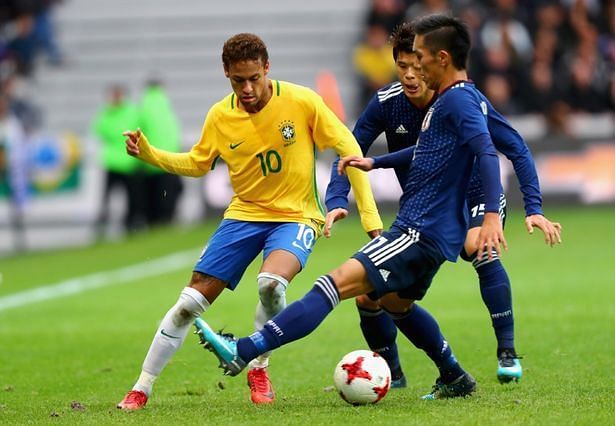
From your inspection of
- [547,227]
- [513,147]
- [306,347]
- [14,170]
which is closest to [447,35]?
[513,147]

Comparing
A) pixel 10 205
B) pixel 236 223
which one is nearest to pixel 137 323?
pixel 236 223

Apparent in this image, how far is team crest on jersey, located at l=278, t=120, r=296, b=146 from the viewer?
8.08 meters

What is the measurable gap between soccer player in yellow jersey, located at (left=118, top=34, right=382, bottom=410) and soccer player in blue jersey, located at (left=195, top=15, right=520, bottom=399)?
0.72 meters

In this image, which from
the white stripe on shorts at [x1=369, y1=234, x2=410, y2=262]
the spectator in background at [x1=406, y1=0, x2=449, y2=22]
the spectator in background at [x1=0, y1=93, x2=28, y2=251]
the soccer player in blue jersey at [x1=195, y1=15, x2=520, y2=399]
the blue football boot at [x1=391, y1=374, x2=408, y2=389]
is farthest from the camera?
the spectator in background at [x1=406, y1=0, x2=449, y2=22]

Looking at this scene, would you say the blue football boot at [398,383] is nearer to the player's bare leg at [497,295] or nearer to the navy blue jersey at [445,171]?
the player's bare leg at [497,295]

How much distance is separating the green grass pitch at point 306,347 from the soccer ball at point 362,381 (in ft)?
0.39

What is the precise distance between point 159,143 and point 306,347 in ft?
34.9

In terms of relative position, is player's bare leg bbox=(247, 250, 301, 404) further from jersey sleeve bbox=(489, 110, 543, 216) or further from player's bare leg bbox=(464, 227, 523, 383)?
jersey sleeve bbox=(489, 110, 543, 216)

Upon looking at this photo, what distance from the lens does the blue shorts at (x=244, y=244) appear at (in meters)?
7.90

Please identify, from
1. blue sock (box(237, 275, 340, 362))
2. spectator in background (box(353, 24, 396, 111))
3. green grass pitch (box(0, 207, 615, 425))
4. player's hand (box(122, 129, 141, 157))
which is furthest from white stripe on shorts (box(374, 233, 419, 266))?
spectator in background (box(353, 24, 396, 111))

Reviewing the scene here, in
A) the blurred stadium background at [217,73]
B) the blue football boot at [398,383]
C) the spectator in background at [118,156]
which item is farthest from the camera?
the spectator in background at [118,156]

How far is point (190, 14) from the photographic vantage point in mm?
29031

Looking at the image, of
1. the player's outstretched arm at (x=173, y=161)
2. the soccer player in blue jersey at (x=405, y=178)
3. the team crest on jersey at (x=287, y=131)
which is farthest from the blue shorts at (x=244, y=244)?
the team crest on jersey at (x=287, y=131)

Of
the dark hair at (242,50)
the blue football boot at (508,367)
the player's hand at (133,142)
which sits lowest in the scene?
the blue football boot at (508,367)
